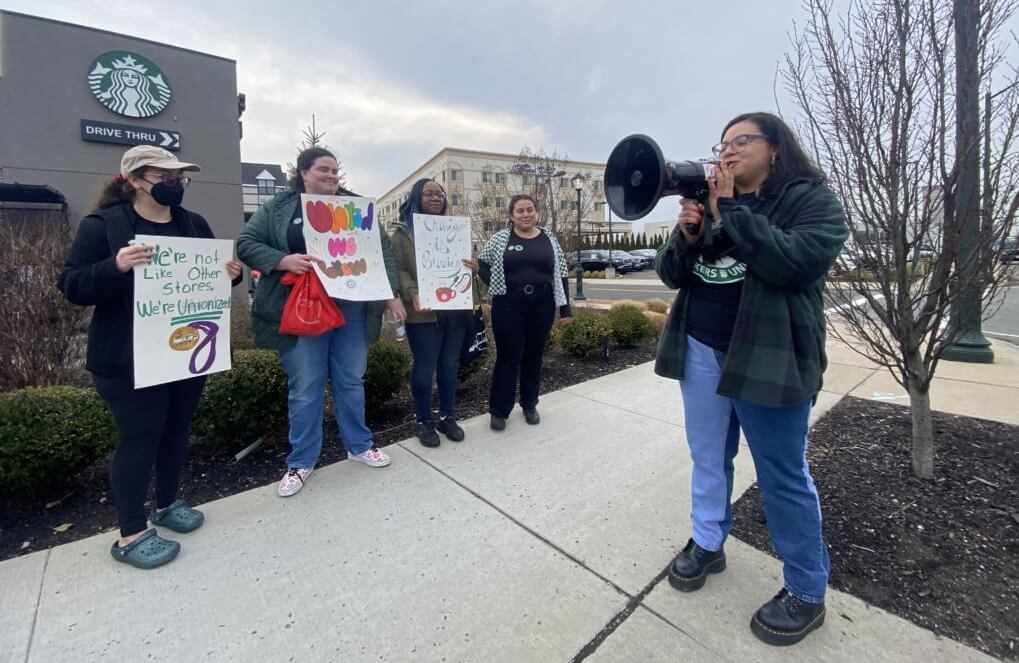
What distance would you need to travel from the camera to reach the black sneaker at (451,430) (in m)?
3.58

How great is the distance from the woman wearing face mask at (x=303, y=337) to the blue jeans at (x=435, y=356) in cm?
36

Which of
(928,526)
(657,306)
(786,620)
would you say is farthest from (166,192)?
(657,306)

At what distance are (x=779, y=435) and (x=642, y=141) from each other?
1.13m

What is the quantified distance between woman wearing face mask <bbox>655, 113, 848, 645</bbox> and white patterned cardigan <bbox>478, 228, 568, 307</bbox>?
1.82 meters

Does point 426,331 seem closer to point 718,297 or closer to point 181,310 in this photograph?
point 181,310

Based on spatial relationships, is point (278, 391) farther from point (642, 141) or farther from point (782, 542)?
point (782, 542)

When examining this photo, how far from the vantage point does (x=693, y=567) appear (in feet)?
6.56

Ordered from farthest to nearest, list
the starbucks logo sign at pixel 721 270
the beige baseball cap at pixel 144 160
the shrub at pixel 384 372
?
the shrub at pixel 384 372
the beige baseball cap at pixel 144 160
the starbucks logo sign at pixel 721 270

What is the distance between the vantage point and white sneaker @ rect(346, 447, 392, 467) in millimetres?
3128

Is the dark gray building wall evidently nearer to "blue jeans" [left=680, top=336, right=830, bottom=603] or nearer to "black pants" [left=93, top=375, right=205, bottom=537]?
"black pants" [left=93, top=375, right=205, bottom=537]

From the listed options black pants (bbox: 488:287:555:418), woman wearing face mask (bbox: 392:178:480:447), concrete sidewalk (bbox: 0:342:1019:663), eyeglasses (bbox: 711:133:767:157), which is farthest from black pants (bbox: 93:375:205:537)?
eyeglasses (bbox: 711:133:767:157)

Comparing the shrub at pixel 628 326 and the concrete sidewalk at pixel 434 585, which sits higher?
the shrub at pixel 628 326

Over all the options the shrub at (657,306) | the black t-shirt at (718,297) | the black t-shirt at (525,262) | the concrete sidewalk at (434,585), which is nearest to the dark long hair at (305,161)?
the black t-shirt at (525,262)

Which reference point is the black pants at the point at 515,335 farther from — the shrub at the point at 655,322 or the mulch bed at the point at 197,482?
the shrub at the point at 655,322
